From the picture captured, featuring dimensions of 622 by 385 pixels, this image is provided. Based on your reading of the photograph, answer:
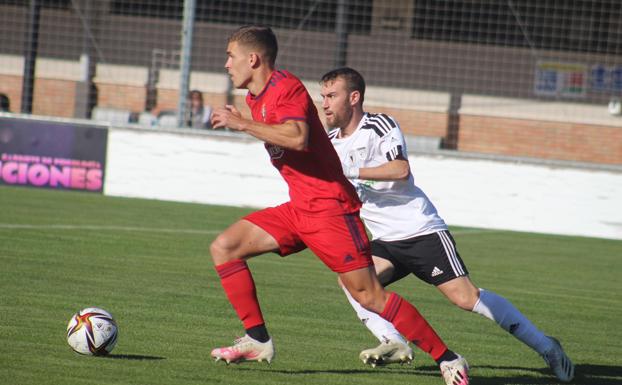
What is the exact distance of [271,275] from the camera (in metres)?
10.9

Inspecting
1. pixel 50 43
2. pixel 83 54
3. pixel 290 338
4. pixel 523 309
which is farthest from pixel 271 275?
pixel 83 54

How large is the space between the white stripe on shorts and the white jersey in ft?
0.25

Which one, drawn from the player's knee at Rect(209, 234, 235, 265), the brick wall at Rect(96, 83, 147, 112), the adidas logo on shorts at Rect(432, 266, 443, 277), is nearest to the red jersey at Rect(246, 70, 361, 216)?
the player's knee at Rect(209, 234, 235, 265)

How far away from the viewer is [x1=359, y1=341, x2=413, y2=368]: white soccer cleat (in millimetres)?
6734

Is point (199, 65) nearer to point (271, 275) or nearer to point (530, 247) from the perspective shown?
point (530, 247)

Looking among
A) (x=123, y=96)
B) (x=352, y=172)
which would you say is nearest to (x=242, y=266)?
(x=352, y=172)

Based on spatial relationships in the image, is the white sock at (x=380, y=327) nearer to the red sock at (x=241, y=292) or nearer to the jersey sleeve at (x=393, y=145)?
the red sock at (x=241, y=292)

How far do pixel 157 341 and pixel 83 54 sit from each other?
79.3 ft

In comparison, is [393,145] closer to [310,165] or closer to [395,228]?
[395,228]

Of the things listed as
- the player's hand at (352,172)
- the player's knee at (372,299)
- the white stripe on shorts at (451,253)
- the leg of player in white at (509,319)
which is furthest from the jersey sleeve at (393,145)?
the player's knee at (372,299)

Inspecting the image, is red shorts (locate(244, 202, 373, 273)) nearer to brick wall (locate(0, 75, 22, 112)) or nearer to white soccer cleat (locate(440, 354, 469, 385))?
white soccer cleat (locate(440, 354, 469, 385))

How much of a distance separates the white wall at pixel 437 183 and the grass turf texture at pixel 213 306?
131cm

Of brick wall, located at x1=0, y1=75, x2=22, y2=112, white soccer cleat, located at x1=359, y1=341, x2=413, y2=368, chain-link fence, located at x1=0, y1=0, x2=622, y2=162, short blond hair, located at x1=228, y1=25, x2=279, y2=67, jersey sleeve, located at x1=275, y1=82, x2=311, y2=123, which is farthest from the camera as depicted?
chain-link fence, located at x1=0, y1=0, x2=622, y2=162

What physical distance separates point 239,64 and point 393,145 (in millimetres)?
1253
